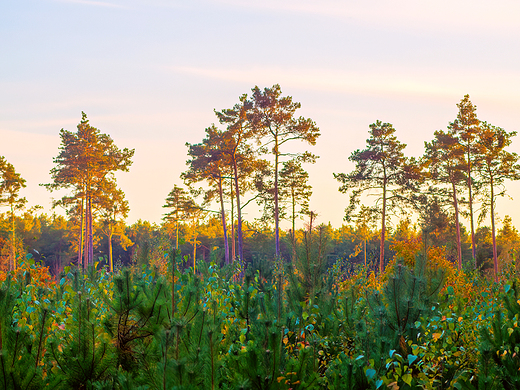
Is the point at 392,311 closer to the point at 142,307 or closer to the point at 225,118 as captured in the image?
the point at 142,307

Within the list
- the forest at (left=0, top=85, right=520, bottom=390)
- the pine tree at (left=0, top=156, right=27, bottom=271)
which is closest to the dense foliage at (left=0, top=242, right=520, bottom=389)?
the forest at (left=0, top=85, right=520, bottom=390)

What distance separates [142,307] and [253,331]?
1.05 metres

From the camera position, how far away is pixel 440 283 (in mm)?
5832

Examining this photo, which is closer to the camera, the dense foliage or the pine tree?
the dense foliage

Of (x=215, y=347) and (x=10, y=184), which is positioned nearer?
(x=215, y=347)

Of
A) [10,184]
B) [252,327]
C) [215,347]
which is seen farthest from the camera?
[10,184]

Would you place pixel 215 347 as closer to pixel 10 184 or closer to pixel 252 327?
pixel 252 327

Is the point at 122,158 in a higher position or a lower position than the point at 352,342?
higher

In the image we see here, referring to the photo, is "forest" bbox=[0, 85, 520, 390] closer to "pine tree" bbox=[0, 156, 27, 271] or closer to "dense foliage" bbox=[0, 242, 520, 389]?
"dense foliage" bbox=[0, 242, 520, 389]

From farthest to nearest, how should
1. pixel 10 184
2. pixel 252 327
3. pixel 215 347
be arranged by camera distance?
pixel 10 184
pixel 252 327
pixel 215 347

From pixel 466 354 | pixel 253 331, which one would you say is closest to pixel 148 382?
pixel 253 331

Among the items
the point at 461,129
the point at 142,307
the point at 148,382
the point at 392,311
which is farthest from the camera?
the point at 461,129

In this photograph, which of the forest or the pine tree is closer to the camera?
the forest

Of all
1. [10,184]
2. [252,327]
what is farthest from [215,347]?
[10,184]
